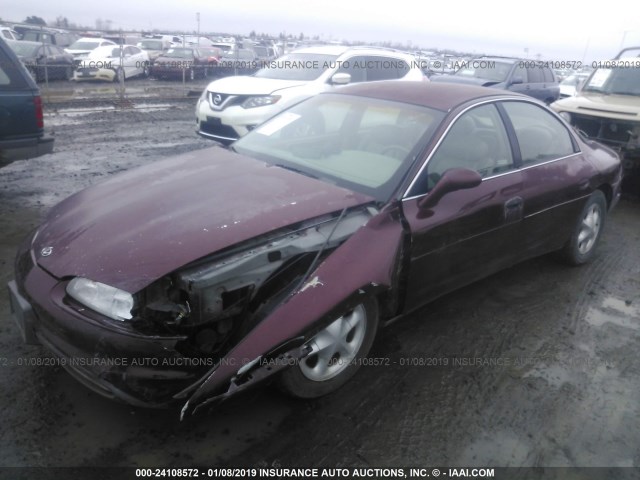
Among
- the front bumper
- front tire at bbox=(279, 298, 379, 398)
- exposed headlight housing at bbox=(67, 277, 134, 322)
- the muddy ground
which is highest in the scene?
exposed headlight housing at bbox=(67, 277, 134, 322)

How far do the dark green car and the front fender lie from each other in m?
4.29

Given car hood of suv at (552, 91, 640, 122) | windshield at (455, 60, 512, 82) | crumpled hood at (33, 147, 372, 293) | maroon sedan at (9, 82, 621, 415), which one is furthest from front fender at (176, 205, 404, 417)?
windshield at (455, 60, 512, 82)

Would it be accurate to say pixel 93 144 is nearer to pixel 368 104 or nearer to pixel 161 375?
pixel 368 104

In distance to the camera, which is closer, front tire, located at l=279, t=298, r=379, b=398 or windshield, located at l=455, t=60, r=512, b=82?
front tire, located at l=279, t=298, r=379, b=398

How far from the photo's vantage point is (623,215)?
258 inches

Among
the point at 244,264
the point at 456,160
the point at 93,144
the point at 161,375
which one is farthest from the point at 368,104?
the point at 93,144

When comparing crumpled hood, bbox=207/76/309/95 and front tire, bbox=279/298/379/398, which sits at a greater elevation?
crumpled hood, bbox=207/76/309/95

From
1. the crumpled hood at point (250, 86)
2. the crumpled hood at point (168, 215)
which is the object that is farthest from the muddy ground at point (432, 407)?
the crumpled hood at point (250, 86)

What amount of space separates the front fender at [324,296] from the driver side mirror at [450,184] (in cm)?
21

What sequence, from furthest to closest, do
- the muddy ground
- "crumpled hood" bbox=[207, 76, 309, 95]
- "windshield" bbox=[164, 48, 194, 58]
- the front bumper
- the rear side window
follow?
"windshield" bbox=[164, 48, 194, 58]
"crumpled hood" bbox=[207, 76, 309, 95]
the rear side window
the muddy ground
the front bumper

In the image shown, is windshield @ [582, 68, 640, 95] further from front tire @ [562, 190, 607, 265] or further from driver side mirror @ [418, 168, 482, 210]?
driver side mirror @ [418, 168, 482, 210]

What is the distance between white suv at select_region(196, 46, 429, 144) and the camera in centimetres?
789

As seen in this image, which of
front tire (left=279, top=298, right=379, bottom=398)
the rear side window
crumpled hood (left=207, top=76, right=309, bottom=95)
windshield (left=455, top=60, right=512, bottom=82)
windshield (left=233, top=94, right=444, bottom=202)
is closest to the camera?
front tire (left=279, top=298, right=379, bottom=398)

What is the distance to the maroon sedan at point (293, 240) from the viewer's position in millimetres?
2271
